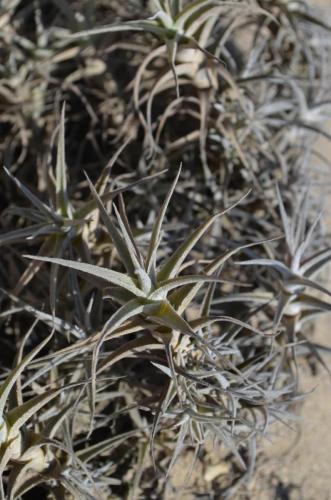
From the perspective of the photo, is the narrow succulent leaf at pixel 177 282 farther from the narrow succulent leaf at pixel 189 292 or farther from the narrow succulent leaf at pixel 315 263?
the narrow succulent leaf at pixel 315 263

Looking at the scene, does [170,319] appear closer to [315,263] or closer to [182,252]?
[182,252]

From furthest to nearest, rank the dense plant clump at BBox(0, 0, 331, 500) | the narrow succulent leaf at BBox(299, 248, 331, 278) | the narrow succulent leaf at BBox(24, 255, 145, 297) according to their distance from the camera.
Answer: the narrow succulent leaf at BBox(299, 248, 331, 278)
the dense plant clump at BBox(0, 0, 331, 500)
the narrow succulent leaf at BBox(24, 255, 145, 297)

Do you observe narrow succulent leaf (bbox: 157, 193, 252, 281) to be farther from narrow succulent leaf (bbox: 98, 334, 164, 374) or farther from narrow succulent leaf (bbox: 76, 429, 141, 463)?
narrow succulent leaf (bbox: 76, 429, 141, 463)

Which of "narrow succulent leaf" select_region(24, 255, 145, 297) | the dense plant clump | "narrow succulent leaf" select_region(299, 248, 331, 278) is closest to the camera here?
"narrow succulent leaf" select_region(24, 255, 145, 297)

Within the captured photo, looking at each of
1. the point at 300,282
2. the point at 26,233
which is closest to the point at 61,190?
the point at 26,233

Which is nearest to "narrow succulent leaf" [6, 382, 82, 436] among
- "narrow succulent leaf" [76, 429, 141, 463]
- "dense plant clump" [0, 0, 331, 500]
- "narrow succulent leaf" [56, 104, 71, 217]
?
"dense plant clump" [0, 0, 331, 500]

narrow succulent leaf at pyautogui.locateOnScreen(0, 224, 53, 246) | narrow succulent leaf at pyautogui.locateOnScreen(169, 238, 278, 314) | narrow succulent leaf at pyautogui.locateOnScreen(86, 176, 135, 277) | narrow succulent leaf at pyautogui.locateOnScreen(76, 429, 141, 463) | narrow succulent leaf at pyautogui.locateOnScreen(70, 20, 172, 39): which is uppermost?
narrow succulent leaf at pyautogui.locateOnScreen(70, 20, 172, 39)

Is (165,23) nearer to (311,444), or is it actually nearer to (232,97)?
(232,97)

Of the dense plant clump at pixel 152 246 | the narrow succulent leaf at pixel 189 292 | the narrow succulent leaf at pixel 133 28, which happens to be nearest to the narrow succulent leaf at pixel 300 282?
the dense plant clump at pixel 152 246
